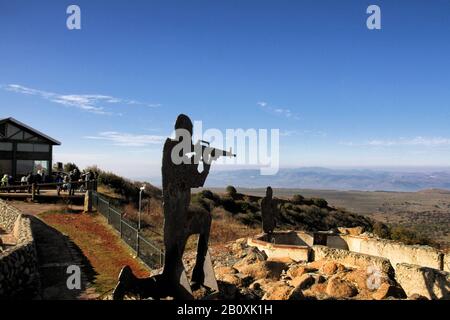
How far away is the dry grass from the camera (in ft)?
47.3

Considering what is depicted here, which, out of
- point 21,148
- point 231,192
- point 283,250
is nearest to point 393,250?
point 283,250

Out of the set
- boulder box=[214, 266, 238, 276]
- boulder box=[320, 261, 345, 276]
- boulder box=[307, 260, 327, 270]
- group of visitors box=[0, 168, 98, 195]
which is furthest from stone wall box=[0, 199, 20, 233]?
boulder box=[320, 261, 345, 276]

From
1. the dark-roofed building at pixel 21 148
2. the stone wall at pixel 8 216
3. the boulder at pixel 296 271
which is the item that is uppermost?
the dark-roofed building at pixel 21 148

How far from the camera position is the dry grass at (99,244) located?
14406 millimetres

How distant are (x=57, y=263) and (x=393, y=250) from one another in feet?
38.8

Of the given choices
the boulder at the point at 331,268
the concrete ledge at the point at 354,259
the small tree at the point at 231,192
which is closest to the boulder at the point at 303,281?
the boulder at the point at 331,268

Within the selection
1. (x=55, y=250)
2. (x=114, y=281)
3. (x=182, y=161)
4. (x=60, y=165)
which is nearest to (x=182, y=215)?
(x=182, y=161)

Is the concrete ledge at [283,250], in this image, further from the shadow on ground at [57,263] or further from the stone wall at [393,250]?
the shadow on ground at [57,263]

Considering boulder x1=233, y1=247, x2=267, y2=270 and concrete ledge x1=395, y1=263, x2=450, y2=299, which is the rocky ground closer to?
boulder x1=233, y1=247, x2=267, y2=270

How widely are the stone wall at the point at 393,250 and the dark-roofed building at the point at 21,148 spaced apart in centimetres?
2330

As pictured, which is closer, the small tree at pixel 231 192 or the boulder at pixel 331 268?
the boulder at pixel 331 268

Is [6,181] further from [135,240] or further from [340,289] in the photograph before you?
[340,289]

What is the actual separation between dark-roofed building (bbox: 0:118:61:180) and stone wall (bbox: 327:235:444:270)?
2330 cm

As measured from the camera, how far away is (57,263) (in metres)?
14.6
